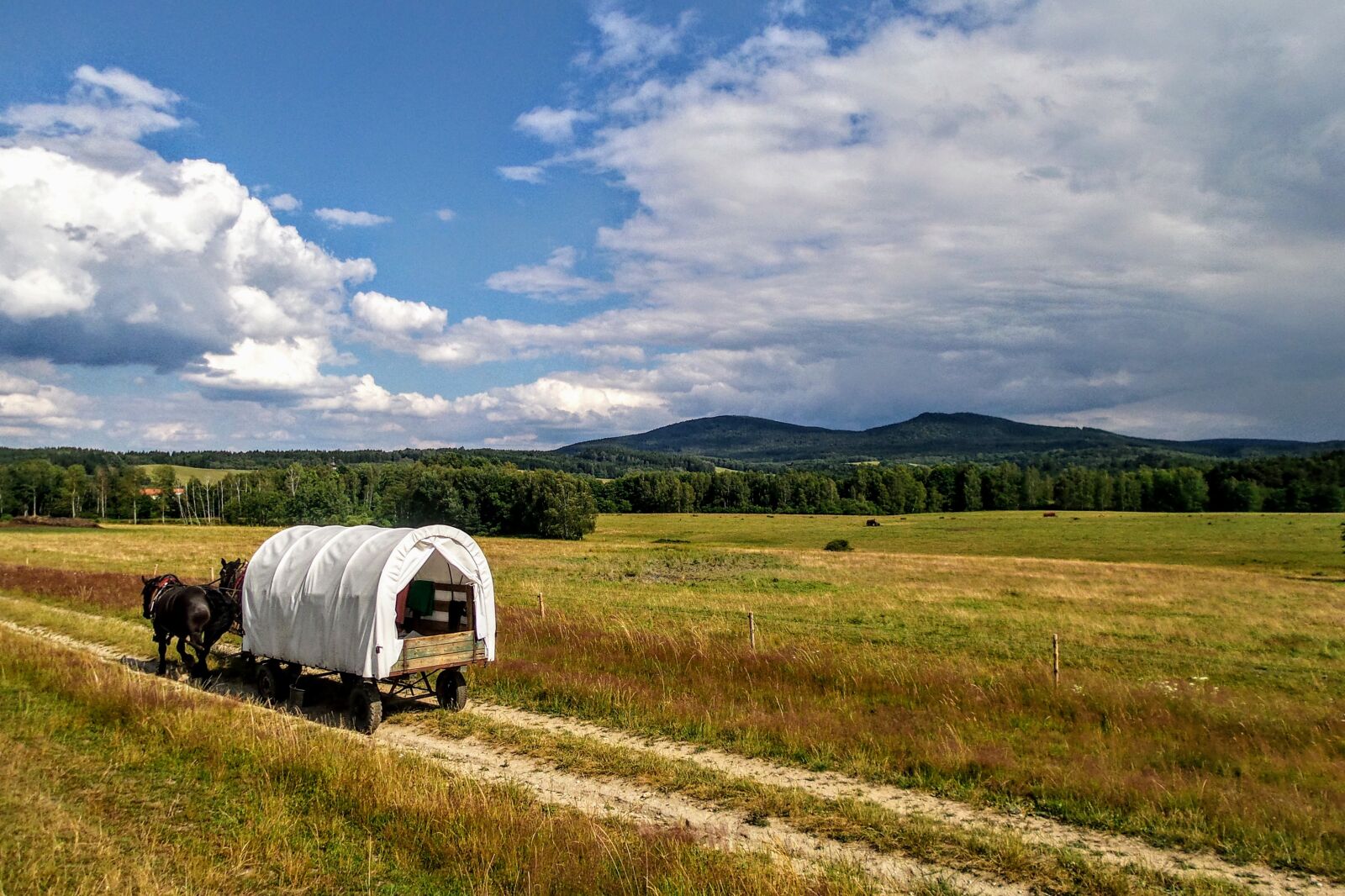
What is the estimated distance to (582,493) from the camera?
105500mm

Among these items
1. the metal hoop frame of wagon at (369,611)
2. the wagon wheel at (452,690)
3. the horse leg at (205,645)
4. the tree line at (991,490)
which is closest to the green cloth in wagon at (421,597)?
the metal hoop frame of wagon at (369,611)

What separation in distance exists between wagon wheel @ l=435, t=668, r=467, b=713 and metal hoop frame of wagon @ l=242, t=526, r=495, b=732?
0.06 ft

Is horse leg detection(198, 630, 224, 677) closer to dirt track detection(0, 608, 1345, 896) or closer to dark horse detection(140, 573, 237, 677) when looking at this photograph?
dark horse detection(140, 573, 237, 677)

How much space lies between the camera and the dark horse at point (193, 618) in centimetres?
1650

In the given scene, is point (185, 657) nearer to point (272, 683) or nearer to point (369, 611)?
point (272, 683)

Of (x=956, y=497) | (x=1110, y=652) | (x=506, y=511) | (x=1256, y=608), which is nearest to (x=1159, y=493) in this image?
(x=956, y=497)

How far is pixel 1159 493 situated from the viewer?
139 m

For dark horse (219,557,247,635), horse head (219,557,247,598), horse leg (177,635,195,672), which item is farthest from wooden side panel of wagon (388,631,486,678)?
horse head (219,557,247,598)

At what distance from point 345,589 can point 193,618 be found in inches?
219

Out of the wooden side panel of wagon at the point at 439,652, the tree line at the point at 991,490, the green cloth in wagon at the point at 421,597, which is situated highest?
the green cloth in wagon at the point at 421,597

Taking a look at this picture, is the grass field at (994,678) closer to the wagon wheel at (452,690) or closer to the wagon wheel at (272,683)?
the wagon wheel at (452,690)

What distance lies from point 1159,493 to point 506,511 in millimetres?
111327

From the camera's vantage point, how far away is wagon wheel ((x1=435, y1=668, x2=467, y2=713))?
14.1 m

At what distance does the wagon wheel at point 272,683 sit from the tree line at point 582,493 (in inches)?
3384
